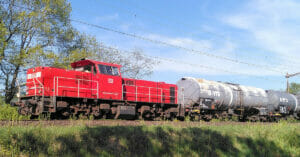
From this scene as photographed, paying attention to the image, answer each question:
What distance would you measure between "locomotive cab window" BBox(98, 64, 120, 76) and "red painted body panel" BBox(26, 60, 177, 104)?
0.59 feet

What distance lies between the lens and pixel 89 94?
15.2 meters

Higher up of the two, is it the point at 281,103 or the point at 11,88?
the point at 11,88

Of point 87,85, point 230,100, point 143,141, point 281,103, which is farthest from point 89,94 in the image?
point 281,103

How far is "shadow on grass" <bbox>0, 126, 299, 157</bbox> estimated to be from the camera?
785 centimetres

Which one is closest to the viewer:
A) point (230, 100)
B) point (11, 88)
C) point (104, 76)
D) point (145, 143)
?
point (145, 143)

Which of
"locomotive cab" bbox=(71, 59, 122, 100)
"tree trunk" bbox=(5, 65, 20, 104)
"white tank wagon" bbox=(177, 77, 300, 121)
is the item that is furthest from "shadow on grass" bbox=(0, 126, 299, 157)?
"tree trunk" bbox=(5, 65, 20, 104)

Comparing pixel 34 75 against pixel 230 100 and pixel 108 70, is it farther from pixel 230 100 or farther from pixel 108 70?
pixel 230 100

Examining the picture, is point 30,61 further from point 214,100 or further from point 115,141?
point 115,141

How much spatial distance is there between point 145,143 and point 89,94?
23.4 feet

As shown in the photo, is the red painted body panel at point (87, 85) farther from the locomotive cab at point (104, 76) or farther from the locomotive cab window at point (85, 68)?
the locomotive cab window at point (85, 68)

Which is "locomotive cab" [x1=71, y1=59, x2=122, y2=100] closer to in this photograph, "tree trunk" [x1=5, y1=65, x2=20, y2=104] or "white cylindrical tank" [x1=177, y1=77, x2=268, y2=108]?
"white cylindrical tank" [x1=177, y1=77, x2=268, y2=108]

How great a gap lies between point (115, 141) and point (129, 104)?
8.06 m

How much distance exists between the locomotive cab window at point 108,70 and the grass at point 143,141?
6.63 meters

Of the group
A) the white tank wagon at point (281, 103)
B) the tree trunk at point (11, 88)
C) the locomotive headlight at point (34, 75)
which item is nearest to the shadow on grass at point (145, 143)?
the locomotive headlight at point (34, 75)
